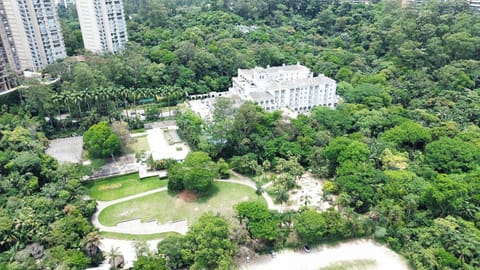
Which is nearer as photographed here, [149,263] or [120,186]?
[149,263]

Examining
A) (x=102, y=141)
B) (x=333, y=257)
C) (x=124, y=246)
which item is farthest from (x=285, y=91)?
(x=124, y=246)

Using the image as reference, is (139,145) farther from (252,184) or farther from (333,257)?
(333,257)

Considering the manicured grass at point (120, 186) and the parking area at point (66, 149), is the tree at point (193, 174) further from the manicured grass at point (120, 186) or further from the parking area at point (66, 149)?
the parking area at point (66, 149)

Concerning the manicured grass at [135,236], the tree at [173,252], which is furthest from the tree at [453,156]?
the manicured grass at [135,236]

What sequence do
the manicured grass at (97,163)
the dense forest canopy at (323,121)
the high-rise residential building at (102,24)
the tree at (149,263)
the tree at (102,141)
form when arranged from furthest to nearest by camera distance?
the high-rise residential building at (102,24)
the manicured grass at (97,163)
the tree at (102,141)
the dense forest canopy at (323,121)
the tree at (149,263)

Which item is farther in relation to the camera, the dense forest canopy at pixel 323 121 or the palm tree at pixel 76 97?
the palm tree at pixel 76 97

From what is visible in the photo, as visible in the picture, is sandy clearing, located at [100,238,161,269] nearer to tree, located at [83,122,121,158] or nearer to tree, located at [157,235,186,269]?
tree, located at [157,235,186,269]
